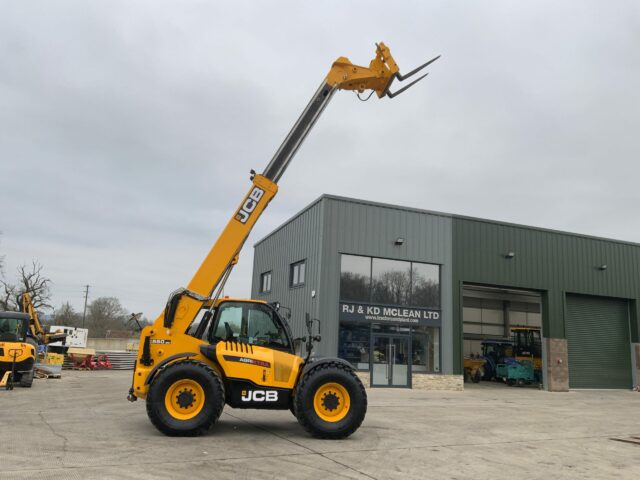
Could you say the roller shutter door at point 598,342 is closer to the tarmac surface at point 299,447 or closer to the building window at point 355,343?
the building window at point 355,343

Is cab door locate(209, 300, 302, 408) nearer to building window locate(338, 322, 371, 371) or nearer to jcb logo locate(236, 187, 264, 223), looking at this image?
jcb logo locate(236, 187, 264, 223)

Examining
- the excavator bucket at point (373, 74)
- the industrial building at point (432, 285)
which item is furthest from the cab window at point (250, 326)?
the industrial building at point (432, 285)

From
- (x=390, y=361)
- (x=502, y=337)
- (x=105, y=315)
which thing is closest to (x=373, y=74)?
(x=390, y=361)

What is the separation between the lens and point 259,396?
26.8ft

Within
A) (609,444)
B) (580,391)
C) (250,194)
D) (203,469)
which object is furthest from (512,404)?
(203,469)

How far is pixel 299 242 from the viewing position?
22.4 metres

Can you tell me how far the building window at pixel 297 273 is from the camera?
71.6 ft

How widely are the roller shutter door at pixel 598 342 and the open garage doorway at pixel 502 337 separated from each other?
63.9 inches

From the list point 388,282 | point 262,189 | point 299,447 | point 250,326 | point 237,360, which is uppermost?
point 262,189

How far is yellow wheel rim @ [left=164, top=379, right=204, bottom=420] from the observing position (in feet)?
25.6

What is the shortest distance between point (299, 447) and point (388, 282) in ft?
45.9

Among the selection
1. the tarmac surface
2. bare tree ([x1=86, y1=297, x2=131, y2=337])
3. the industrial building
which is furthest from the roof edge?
bare tree ([x1=86, y1=297, x2=131, y2=337])

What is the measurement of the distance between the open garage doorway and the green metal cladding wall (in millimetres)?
1029

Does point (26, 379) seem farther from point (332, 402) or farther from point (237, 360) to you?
point (332, 402)
